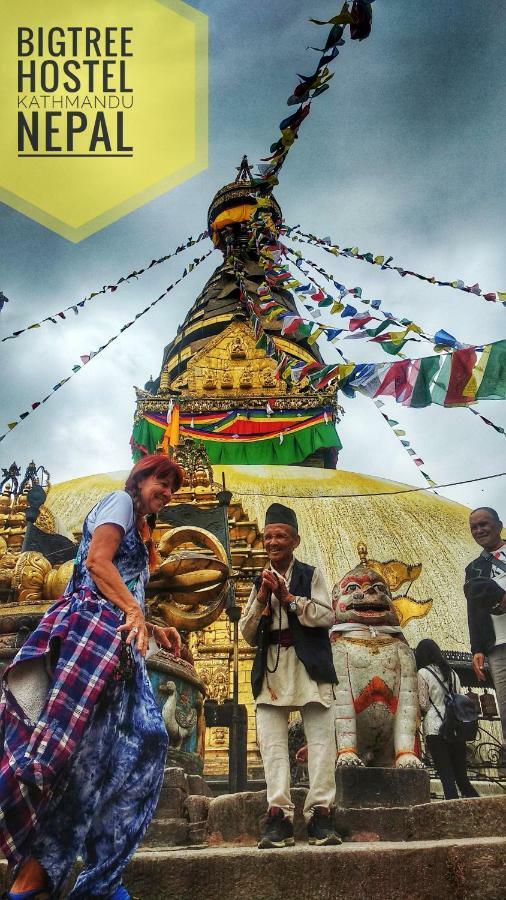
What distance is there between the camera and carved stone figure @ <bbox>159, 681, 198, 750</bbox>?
4.54 m

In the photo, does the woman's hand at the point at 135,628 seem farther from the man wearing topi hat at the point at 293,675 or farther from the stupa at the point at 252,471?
the stupa at the point at 252,471

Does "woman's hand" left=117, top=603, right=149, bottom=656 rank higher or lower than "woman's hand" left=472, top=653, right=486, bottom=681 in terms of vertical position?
lower

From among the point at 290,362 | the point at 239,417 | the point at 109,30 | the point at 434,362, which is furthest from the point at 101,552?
the point at 239,417

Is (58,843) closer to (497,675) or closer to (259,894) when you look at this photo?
(259,894)

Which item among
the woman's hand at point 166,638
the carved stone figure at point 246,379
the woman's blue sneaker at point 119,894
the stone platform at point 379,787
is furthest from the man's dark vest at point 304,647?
the carved stone figure at point 246,379

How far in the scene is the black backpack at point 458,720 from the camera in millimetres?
5223

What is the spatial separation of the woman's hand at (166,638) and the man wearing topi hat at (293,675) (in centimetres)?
39

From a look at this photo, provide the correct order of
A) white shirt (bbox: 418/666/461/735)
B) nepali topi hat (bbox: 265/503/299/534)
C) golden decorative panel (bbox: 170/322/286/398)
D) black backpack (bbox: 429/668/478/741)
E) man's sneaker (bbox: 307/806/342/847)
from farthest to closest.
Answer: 1. golden decorative panel (bbox: 170/322/286/398)
2. white shirt (bbox: 418/666/461/735)
3. black backpack (bbox: 429/668/478/741)
4. nepali topi hat (bbox: 265/503/299/534)
5. man's sneaker (bbox: 307/806/342/847)

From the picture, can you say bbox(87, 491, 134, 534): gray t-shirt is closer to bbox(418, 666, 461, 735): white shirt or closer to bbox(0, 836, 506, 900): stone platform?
bbox(0, 836, 506, 900): stone platform

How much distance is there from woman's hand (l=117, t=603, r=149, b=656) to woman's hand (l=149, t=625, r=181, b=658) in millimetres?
391

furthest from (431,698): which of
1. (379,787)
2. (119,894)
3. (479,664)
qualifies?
(119,894)

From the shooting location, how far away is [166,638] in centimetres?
261

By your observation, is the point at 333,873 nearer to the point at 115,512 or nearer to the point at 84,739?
the point at 84,739

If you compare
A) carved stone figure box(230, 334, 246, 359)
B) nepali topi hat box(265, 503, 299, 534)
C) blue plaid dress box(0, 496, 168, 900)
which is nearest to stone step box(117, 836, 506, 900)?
blue plaid dress box(0, 496, 168, 900)
